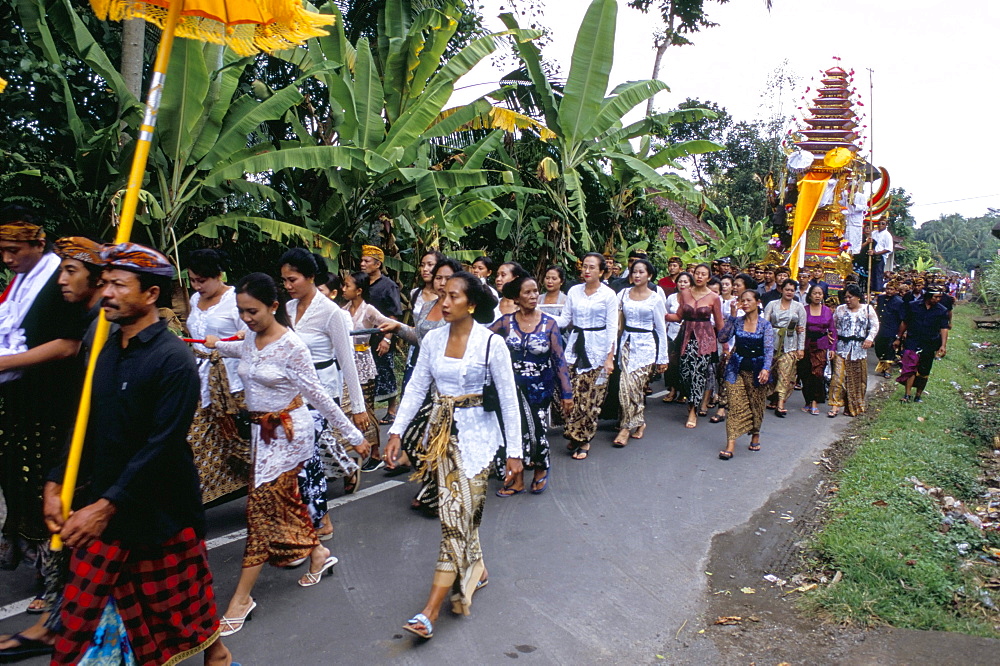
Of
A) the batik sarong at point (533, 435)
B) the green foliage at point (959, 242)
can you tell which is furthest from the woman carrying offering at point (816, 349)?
the green foliage at point (959, 242)

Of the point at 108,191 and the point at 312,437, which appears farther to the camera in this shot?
the point at 108,191

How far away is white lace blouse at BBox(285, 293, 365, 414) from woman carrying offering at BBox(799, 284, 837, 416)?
7.44 metres

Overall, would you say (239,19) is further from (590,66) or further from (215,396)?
(590,66)

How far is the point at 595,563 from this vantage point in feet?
15.9

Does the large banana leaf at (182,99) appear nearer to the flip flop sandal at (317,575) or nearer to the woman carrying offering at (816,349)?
the flip flop sandal at (317,575)

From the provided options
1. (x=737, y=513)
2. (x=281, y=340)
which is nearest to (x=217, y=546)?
(x=281, y=340)

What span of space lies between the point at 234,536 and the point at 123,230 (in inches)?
108

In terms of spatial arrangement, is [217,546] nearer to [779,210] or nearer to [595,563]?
[595,563]

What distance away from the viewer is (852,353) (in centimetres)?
1007

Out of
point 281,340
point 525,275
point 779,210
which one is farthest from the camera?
point 779,210

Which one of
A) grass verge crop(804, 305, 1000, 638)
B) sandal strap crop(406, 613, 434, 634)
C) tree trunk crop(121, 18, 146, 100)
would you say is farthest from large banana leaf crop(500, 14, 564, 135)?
sandal strap crop(406, 613, 434, 634)

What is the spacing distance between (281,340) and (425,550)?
1849mm

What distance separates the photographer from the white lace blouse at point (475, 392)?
4012 millimetres

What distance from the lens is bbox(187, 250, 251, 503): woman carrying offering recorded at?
15.6 ft
